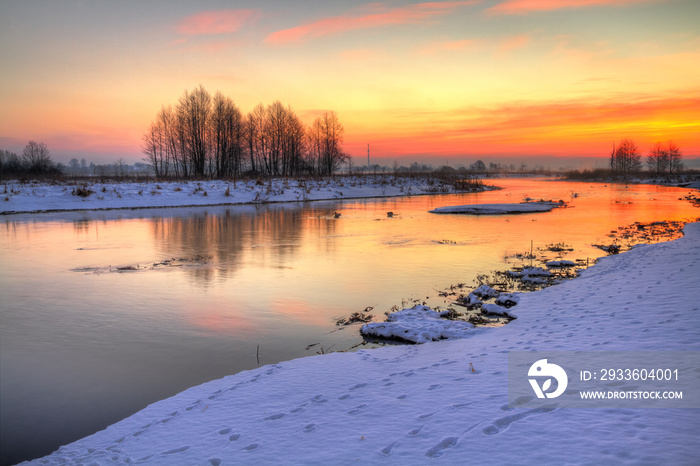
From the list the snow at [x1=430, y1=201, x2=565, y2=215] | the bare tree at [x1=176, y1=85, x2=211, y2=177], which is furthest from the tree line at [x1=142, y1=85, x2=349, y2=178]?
the snow at [x1=430, y1=201, x2=565, y2=215]

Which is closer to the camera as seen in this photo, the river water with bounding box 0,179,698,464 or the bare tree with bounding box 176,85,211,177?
the river water with bounding box 0,179,698,464

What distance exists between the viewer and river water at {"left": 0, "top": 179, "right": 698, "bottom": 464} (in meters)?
5.74

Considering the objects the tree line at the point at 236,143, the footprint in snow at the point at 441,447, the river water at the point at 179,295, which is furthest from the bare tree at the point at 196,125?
the footprint in snow at the point at 441,447

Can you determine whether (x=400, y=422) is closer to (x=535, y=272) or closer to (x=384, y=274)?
(x=384, y=274)

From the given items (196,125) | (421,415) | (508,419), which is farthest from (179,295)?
(196,125)

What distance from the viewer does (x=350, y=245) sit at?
16953 mm

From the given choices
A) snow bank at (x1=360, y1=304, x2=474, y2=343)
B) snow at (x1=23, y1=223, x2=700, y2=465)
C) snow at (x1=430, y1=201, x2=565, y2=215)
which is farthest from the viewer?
snow at (x1=430, y1=201, x2=565, y2=215)

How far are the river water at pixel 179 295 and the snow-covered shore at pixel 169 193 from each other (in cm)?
995

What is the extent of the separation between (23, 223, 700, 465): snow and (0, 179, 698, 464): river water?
832 millimetres

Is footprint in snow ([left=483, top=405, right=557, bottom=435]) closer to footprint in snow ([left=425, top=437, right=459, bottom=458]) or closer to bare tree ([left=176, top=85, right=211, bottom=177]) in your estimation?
footprint in snow ([left=425, top=437, right=459, bottom=458])

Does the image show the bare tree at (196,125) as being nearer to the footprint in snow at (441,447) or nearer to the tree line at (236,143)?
the tree line at (236,143)

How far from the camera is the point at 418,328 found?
24.7 feet

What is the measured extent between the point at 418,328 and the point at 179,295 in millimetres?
5904

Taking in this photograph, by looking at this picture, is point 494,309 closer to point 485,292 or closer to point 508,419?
point 485,292
